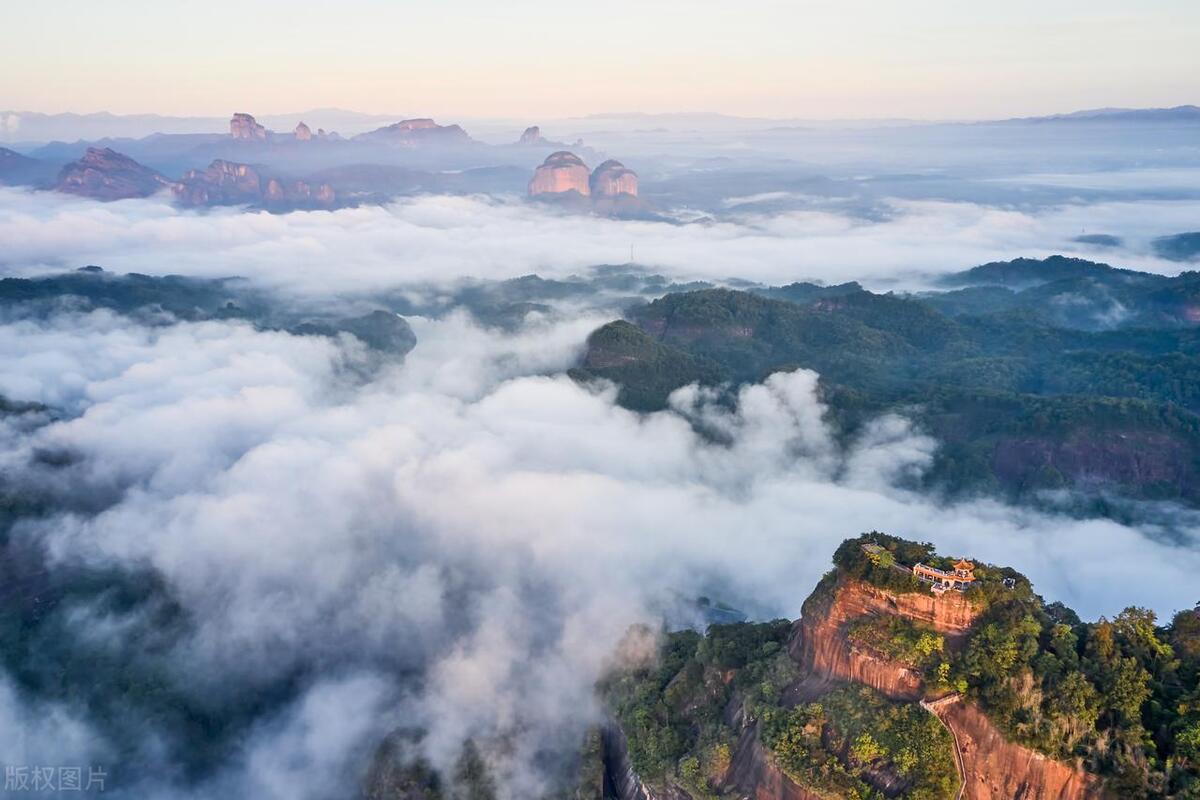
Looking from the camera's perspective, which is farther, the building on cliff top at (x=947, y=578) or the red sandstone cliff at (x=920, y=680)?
the building on cliff top at (x=947, y=578)

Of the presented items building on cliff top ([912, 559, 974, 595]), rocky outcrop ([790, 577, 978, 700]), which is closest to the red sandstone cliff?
rocky outcrop ([790, 577, 978, 700])

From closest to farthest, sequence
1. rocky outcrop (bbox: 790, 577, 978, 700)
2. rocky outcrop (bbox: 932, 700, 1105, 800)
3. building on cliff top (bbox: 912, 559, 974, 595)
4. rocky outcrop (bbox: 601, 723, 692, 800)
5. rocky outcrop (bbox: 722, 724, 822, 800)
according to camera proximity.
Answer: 1. rocky outcrop (bbox: 932, 700, 1105, 800)
2. rocky outcrop (bbox: 790, 577, 978, 700)
3. building on cliff top (bbox: 912, 559, 974, 595)
4. rocky outcrop (bbox: 722, 724, 822, 800)
5. rocky outcrop (bbox: 601, 723, 692, 800)

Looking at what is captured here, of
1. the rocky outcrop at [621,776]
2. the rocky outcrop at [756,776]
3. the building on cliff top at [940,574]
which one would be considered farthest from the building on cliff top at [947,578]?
the rocky outcrop at [621,776]

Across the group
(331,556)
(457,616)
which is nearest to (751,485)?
(457,616)

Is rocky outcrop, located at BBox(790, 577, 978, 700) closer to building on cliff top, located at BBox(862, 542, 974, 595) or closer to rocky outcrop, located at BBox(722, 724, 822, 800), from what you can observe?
building on cliff top, located at BBox(862, 542, 974, 595)

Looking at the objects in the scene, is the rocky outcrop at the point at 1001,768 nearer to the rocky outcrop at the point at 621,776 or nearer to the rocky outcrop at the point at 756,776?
the rocky outcrop at the point at 756,776

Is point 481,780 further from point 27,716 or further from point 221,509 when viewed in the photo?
point 221,509

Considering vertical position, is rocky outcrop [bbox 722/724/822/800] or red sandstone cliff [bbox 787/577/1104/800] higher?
red sandstone cliff [bbox 787/577/1104/800]

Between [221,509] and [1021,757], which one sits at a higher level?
[1021,757]

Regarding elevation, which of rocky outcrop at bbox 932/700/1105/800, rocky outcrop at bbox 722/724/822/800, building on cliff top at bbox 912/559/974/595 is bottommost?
rocky outcrop at bbox 722/724/822/800
